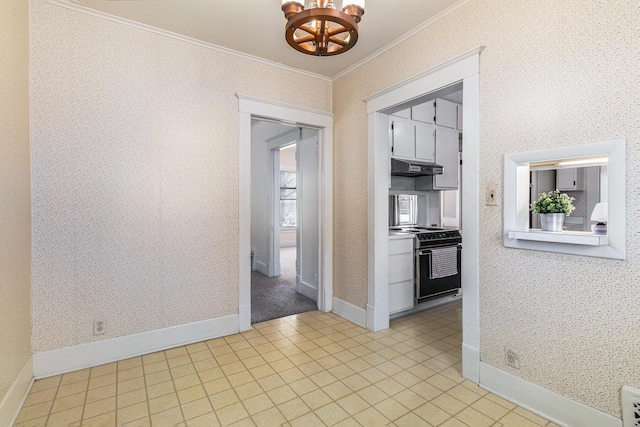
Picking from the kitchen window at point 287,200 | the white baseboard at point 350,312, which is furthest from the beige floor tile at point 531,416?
the kitchen window at point 287,200

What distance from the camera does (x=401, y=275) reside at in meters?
3.54

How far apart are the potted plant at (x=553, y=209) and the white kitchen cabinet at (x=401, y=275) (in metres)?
1.66

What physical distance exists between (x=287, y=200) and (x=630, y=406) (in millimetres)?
8447

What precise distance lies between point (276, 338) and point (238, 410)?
107 centimetres

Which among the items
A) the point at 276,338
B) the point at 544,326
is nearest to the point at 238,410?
the point at 276,338

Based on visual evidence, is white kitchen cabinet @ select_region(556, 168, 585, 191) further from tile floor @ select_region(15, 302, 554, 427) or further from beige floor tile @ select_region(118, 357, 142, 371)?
beige floor tile @ select_region(118, 357, 142, 371)

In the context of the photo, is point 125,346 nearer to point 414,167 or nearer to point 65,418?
point 65,418

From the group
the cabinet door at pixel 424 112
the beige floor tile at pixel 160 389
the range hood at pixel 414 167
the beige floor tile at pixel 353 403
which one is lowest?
the beige floor tile at pixel 353 403

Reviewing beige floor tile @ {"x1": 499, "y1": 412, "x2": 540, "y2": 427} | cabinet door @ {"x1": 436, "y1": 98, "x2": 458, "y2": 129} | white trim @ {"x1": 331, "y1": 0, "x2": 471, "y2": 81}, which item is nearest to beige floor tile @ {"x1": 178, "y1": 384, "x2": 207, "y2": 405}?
beige floor tile @ {"x1": 499, "y1": 412, "x2": 540, "y2": 427}

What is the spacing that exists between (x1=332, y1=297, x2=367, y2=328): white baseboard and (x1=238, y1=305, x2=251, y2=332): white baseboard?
1.07 meters

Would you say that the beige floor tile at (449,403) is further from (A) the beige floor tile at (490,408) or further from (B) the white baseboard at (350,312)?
(B) the white baseboard at (350,312)

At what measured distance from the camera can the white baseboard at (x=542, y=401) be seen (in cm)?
166

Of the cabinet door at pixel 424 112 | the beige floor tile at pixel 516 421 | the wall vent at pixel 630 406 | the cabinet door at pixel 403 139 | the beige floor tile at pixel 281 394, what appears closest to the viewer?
the wall vent at pixel 630 406

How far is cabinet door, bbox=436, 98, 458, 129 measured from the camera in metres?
4.27
